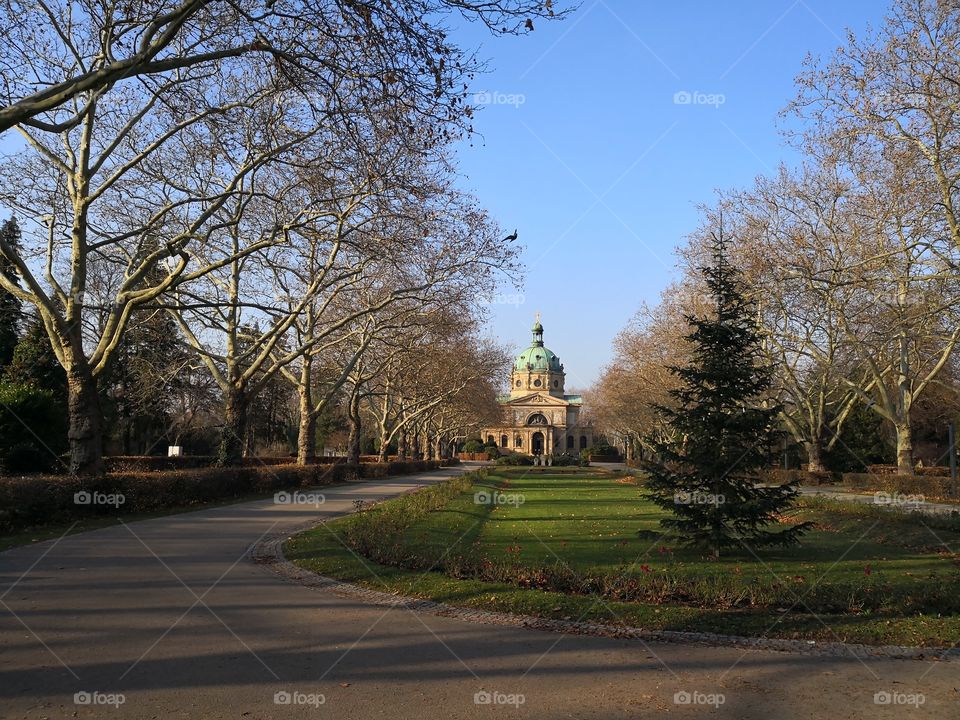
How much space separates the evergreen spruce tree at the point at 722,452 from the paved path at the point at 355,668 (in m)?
6.45

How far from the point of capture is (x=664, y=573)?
10938 millimetres

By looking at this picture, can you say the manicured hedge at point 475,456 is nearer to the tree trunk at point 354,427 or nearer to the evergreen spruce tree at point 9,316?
the tree trunk at point 354,427

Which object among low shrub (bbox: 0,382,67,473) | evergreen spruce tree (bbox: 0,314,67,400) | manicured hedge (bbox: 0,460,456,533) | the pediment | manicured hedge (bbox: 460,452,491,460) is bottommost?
manicured hedge (bbox: 460,452,491,460)

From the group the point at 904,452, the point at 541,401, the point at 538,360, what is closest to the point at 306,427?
the point at 904,452

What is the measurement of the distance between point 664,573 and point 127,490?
12896mm

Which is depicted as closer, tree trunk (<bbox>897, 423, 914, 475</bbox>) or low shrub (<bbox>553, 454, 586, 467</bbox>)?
→ tree trunk (<bbox>897, 423, 914, 475</bbox>)

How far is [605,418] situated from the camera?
86.5 metres

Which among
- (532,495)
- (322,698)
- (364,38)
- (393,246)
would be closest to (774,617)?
(322,698)

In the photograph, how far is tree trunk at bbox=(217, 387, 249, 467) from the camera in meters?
28.6

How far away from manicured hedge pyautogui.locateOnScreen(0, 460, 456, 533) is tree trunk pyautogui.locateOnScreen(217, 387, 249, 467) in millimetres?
1685

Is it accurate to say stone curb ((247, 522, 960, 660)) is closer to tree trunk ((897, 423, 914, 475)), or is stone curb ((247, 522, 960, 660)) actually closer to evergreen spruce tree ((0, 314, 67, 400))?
tree trunk ((897, 423, 914, 475))

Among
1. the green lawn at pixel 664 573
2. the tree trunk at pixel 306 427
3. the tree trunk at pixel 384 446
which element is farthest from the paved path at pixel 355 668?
the tree trunk at pixel 384 446

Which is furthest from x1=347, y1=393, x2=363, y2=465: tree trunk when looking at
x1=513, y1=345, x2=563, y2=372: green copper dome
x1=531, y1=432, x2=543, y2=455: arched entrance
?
x1=513, y1=345, x2=563, y2=372: green copper dome

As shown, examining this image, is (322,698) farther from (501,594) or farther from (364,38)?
(364,38)
